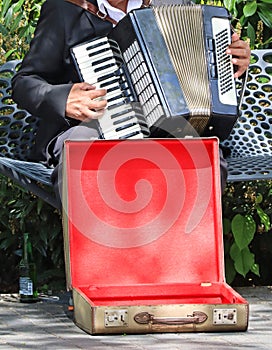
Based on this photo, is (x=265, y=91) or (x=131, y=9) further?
(x=265, y=91)

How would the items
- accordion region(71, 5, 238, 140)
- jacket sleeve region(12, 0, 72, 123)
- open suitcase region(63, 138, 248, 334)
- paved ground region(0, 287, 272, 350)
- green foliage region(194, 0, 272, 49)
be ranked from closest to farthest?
1. paved ground region(0, 287, 272, 350)
2. open suitcase region(63, 138, 248, 334)
3. accordion region(71, 5, 238, 140)
4. jacket sleeve region(12, 0, 72, 123)
5. green foliage region(194, 0, 272, 49)

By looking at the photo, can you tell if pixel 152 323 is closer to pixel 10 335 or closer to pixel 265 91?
pixel 10 335

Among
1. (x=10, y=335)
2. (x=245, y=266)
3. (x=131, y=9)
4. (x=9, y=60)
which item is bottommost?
(x=245, y=266)

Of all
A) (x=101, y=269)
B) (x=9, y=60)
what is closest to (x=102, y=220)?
(x=101, y=269)

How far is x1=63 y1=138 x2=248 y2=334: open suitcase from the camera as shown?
14.3 ft

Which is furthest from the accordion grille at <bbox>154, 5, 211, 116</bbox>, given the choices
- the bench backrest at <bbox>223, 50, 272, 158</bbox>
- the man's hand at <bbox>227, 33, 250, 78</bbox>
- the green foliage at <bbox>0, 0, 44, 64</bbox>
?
the green foliage at <bbox>0, 0, 44, 64</bbox>

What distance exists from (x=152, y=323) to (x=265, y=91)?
5.42ft

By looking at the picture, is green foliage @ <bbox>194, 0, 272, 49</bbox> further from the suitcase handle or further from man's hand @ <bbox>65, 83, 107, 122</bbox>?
the suitcase handle

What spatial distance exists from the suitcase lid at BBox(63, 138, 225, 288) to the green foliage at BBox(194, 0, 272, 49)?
3.48ft

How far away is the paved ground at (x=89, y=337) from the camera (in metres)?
3.95

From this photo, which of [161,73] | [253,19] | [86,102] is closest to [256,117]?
[253,19]

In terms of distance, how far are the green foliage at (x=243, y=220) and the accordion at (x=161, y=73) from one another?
2.46ft

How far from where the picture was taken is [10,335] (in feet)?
13.7

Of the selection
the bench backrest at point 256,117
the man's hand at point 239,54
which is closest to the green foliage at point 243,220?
the bench backrest at point 256,117
